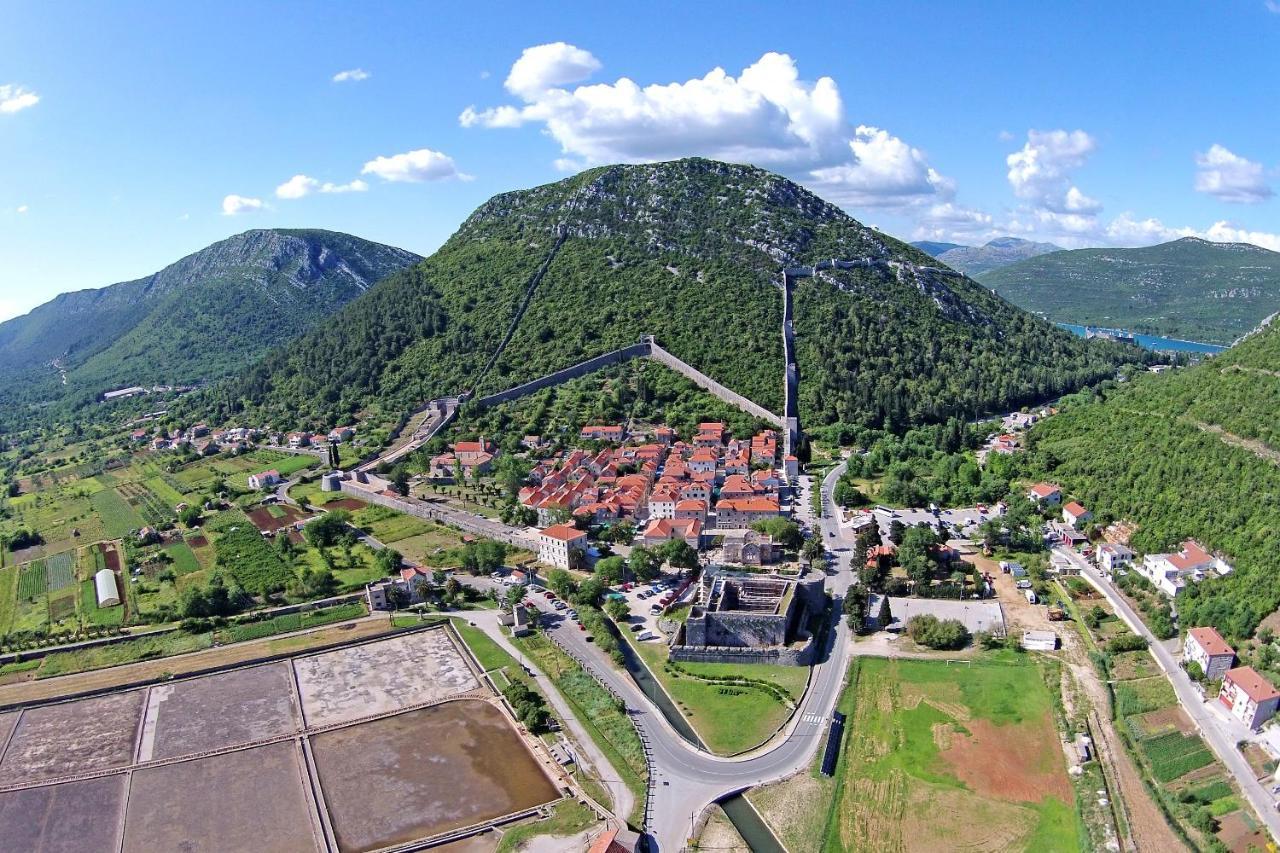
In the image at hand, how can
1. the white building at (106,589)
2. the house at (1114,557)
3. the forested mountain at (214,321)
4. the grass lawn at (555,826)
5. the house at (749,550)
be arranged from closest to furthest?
the grass lawn at (555,826) < the house at (1114,557) < the white building at (106,589) < the house at (749,550) < the forested mountain at (214,321)

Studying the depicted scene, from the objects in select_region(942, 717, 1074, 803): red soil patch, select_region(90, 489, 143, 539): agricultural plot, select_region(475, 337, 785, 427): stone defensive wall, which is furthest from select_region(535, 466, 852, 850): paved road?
select_region(90, 489, 143, 539): agricultural plot

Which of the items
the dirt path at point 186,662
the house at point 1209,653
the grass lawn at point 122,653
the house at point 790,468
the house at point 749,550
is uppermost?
the house at point 790,468

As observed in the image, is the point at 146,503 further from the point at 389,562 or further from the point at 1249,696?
the point at 1249,696

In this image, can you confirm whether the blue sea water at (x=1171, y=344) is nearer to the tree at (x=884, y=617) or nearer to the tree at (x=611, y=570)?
the tree at (x=884, y=617)

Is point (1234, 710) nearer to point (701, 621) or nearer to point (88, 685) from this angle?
point (701, 621)

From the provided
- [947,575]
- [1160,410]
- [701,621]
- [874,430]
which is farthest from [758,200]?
[701,621]

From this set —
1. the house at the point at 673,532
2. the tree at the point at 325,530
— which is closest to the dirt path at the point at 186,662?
the tree at the point at 325,530

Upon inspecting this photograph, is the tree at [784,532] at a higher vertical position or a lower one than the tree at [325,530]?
lower

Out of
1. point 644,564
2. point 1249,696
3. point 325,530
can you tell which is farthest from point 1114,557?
point 325,530
